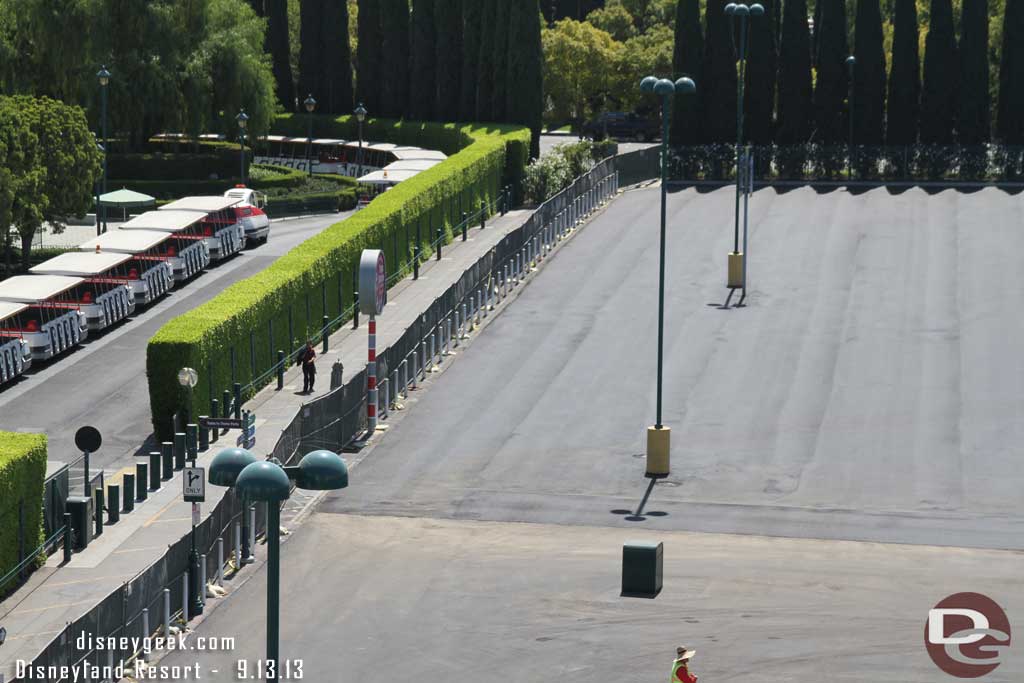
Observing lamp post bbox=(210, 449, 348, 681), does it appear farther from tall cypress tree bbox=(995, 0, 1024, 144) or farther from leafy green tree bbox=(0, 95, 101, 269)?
tall cypress tree bbox=(995, 0, 1024, 144)

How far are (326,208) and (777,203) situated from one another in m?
20.7

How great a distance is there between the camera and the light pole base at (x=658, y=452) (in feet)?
118

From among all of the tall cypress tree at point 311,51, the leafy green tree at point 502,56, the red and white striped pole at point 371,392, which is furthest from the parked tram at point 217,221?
the tall cypress tree at point 311,51

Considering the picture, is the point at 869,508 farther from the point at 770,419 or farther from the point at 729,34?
the point at 729,34

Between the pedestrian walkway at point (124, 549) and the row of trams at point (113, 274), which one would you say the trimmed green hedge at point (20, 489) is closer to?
the pedestrian walkway at point (124, 549)

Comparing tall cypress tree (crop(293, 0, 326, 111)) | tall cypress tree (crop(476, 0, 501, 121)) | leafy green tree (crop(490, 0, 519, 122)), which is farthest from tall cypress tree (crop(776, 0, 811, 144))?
tall cypress tree (crop(293, 0, 326, 111))

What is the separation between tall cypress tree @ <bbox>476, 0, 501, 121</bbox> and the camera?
80.1 metres

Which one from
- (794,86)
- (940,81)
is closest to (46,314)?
(794,86)

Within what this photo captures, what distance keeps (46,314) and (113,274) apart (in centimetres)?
545

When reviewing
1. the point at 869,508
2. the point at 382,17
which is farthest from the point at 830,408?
the point at 382,17

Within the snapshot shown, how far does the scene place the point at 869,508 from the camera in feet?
111

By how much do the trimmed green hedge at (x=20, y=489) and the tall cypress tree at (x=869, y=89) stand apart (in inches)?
2103

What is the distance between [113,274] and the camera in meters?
52.4

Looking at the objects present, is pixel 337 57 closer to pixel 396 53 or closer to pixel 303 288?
pixel 396 53
